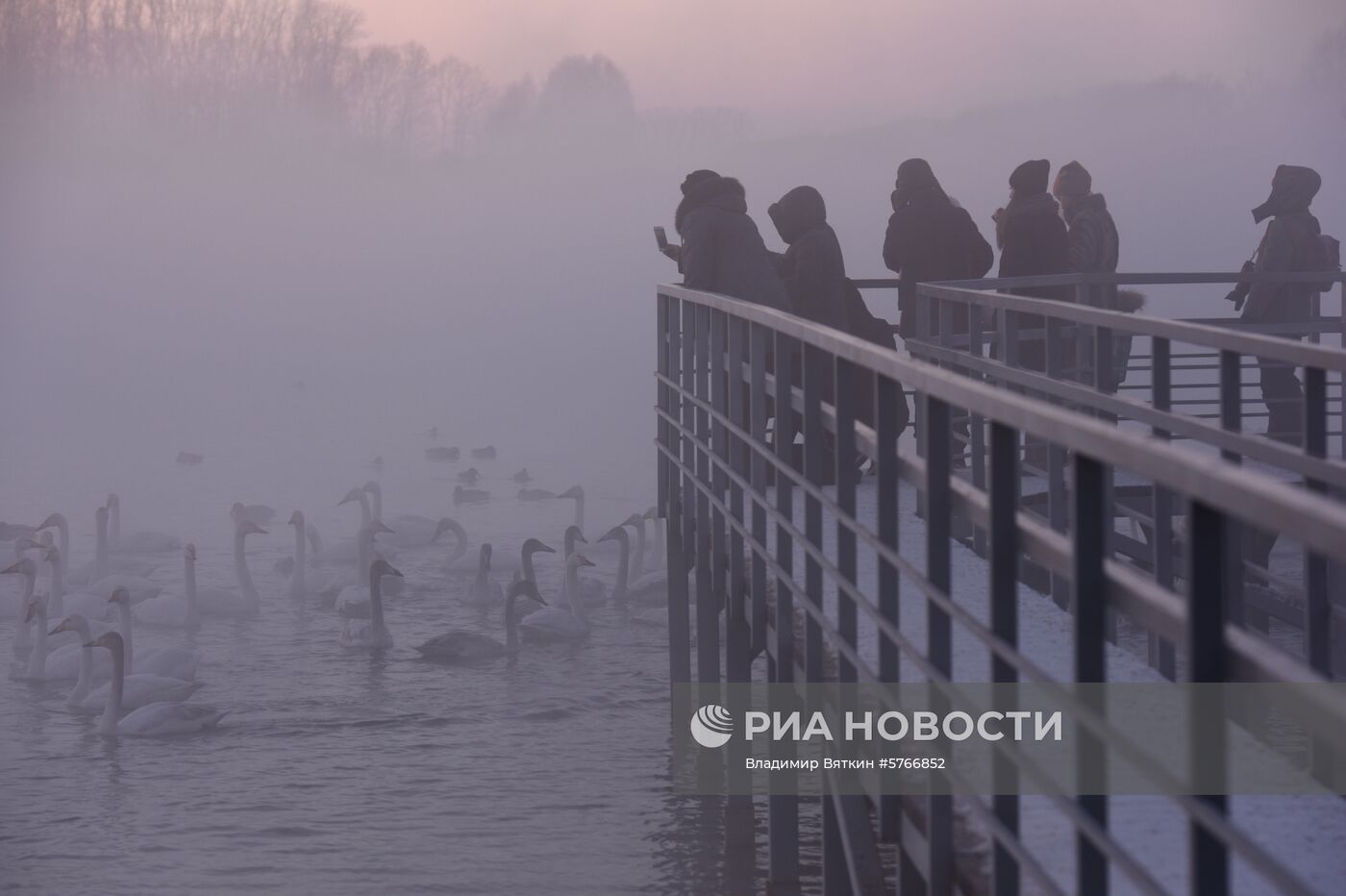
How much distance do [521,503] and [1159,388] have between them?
19491 millimetres

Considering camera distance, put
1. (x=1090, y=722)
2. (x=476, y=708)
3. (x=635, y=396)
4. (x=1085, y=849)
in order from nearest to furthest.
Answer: (x=1090, y=722), (x=1085, y=849), (x=476, y=708), (x=635, y=396)

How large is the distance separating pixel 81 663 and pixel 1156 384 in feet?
28.9

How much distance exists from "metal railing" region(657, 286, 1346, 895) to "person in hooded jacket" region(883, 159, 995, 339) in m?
2.69

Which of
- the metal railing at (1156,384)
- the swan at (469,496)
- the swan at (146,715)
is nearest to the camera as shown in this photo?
the metal railing at (1156,384)

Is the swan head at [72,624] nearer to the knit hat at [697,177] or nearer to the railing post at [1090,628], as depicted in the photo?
the knit hat at [697,177]

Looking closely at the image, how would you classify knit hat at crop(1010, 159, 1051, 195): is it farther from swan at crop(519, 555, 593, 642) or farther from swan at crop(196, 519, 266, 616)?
swan at crop(196, 519, 266, 616)

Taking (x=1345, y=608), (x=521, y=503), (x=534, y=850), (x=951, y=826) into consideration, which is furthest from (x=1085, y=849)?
(x=521, y=503)

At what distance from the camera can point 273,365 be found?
6800 centimetres

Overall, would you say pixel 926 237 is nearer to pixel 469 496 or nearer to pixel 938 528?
pixel 938 528

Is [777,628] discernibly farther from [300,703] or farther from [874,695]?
[300,703]

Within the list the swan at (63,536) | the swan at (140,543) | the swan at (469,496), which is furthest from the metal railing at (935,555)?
the swan at (469,496)

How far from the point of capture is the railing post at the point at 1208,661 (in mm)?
1928

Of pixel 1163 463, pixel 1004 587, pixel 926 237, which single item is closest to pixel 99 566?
pixel 926 237

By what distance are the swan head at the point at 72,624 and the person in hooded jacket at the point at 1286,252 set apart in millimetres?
7615
